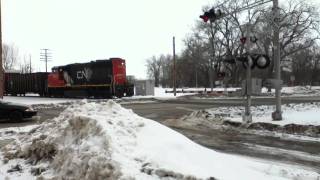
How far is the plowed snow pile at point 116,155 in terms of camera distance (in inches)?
297

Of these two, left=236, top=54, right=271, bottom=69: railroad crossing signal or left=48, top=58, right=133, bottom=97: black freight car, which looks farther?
left=48, top=58, right=133, bottom=97: black freight car

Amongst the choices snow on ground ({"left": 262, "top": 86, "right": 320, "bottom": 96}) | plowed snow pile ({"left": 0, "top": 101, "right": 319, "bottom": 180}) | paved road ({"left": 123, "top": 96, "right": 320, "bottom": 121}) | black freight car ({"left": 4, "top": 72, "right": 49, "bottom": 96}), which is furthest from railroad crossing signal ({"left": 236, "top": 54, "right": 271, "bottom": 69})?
snow on ground ({"left": 262, "top": 86, "right": 320, "bottom": 96})

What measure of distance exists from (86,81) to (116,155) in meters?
40.9

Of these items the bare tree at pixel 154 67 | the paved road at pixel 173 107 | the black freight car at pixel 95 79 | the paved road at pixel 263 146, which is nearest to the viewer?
the paved road at pixel 263 146

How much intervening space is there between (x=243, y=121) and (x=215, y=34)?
64343mm

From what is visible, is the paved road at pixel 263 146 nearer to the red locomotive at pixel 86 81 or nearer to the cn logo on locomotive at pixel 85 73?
the red locomotive at pixel 86 81

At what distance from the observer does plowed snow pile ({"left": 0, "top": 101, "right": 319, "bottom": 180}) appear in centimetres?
754

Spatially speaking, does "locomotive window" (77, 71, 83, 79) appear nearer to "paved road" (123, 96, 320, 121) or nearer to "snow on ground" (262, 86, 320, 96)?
"paved road" (123, 96, 320, 121)

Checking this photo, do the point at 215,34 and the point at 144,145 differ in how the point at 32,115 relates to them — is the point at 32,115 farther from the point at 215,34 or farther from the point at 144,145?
the point at 215,34

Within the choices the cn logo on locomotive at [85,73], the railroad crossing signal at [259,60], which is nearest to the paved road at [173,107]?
the railroad crossing signal at [259,60]

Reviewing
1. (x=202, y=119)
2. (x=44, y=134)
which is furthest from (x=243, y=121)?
(x=44, y=134)

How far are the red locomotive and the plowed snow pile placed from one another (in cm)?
3508

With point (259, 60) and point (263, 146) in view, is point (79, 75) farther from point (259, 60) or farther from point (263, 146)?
point (263, 146)

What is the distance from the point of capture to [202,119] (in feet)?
72.7
